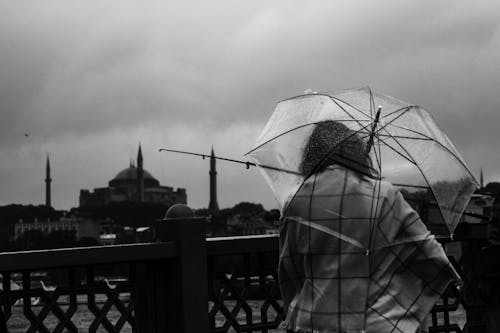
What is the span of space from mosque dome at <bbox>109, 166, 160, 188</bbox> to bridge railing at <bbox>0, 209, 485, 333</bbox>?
144671 mm

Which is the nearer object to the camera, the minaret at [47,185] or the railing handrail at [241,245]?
the railing handrail at [241,245]

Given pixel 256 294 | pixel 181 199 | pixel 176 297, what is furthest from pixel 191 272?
pixel 181 199

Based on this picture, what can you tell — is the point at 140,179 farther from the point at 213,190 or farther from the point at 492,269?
the point at 492,269

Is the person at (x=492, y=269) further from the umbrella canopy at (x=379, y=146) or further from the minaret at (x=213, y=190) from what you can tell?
the minaret at (x=213, y=190)

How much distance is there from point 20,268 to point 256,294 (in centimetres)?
137

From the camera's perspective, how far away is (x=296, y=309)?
3.10 meters

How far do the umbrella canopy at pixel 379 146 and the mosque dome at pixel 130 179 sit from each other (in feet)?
478

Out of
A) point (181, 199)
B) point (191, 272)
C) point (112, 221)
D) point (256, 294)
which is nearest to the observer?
point (191, 272)

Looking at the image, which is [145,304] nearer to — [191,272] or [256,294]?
[191,272]

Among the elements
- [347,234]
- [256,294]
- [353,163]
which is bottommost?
[256,294]

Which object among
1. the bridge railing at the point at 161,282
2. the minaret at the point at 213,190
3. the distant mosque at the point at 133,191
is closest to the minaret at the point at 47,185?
the distant mosque at the point at 133,191

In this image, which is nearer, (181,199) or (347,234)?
(347,234)

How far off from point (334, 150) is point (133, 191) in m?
145

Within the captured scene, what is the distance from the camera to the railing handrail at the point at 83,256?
366 cm
